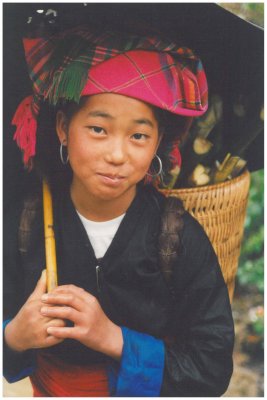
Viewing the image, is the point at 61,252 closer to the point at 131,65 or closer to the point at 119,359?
the point at 119,359

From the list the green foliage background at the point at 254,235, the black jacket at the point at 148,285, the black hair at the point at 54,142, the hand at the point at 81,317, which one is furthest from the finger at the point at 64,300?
the green foliage background at the point at 254,235

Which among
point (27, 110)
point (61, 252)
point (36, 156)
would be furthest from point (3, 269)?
point (27, 110)

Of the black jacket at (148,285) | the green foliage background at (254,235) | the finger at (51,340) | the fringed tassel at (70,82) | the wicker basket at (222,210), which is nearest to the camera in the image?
the fringed tassel at (70,82)

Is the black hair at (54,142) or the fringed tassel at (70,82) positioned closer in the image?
the fringed tassel at (70,82)

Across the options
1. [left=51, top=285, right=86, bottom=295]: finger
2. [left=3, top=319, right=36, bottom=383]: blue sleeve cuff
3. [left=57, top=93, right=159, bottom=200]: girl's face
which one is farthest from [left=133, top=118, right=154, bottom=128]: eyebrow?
[left=3, top=319, right=36, bottom=383]: blue sleeve cuff

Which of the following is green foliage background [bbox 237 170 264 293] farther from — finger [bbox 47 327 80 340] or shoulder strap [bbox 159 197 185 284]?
finger [bbox 47 327 80 340]

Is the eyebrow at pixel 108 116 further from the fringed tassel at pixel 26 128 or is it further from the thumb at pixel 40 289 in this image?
the thumb at pixel 40 289

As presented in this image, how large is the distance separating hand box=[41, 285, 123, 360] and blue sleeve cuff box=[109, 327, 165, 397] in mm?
48

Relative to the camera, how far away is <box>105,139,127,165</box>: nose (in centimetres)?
154

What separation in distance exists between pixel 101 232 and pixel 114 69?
50 cm

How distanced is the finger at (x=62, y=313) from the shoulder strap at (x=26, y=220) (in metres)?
0.22

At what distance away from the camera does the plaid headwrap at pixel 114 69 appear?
1.52 metres

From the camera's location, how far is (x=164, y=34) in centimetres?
169

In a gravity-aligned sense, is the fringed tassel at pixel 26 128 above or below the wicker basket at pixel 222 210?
above
